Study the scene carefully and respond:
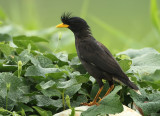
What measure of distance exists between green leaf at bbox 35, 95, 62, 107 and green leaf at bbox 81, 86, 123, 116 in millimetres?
281

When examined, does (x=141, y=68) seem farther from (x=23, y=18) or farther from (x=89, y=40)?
(x=23, y=18)

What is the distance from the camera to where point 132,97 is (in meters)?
2.82

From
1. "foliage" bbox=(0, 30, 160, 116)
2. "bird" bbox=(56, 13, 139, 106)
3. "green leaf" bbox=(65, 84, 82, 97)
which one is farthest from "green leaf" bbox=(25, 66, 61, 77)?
"bird" bbox=(56, 13, 139, 106)

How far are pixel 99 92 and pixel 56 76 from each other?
0.35 m

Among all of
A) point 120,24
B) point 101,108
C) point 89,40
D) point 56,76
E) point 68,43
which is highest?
point 120,24

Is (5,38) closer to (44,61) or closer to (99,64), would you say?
(44,61)

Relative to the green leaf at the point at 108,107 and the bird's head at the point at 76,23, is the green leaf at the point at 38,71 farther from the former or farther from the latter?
the bird's head at the point at 76,23

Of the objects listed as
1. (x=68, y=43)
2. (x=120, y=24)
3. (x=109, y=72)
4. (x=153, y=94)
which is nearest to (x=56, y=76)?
(x=109, y=72)

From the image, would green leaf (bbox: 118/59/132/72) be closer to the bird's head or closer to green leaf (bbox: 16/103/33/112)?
the bird's head

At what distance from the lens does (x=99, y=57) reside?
2.98 meters

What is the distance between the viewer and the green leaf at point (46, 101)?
8.72 ft

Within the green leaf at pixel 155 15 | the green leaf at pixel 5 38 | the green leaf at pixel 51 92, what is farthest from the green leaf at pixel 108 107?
the green leaf at pixel 155 15

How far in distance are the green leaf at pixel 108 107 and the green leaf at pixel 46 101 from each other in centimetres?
28

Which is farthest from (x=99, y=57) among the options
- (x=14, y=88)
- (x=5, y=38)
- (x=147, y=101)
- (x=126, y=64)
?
(x=5, y=38)
